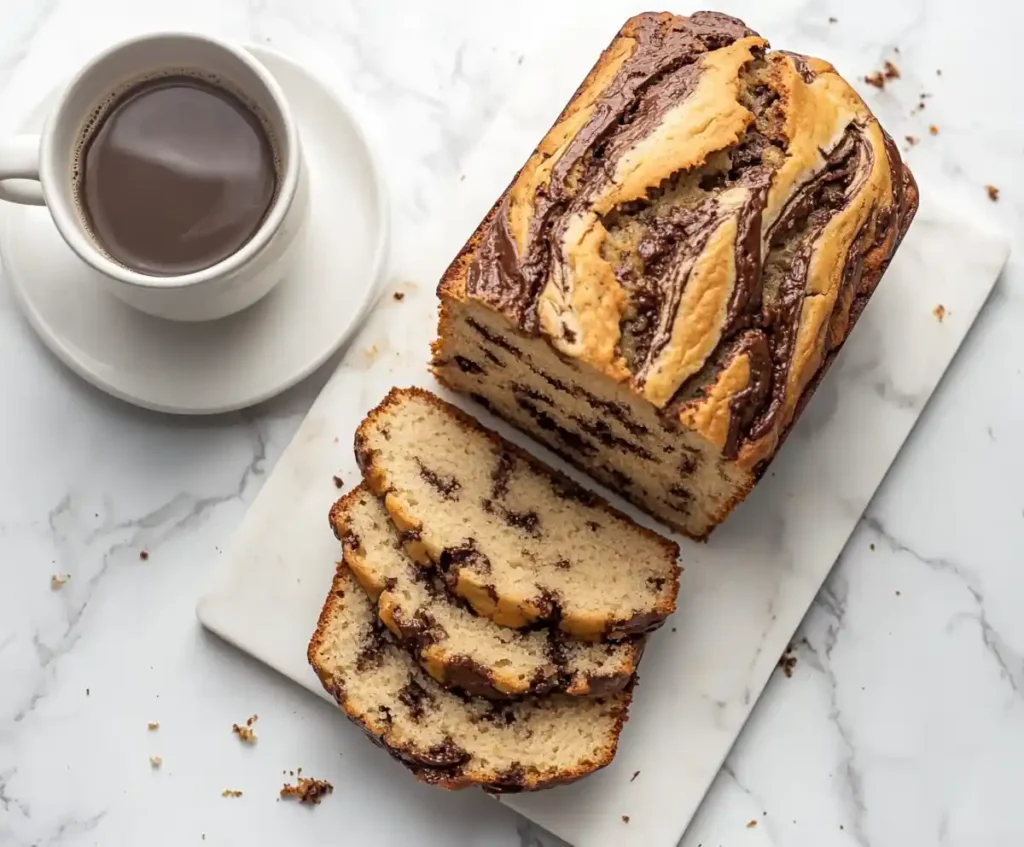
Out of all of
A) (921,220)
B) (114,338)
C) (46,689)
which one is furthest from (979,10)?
(46,689)

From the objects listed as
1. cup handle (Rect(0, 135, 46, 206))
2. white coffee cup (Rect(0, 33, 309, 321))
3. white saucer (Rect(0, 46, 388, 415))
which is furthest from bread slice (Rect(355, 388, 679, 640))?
cup handle (Rect(0, 135, 46, 206))

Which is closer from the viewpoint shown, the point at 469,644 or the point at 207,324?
the point at 469,644

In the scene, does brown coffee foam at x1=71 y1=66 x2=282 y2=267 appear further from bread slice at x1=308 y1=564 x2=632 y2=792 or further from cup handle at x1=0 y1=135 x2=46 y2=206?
bread slice at x1=308 y1=564 x2=632 y2=792

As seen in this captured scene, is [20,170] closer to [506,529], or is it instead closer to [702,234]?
[506,529]

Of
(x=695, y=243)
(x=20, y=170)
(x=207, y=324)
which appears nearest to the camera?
(x=695, y=243)

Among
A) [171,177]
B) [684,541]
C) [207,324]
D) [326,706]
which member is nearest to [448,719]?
[326,706]

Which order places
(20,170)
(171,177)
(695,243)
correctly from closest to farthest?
(695,243) < (20,170) < (171,177)

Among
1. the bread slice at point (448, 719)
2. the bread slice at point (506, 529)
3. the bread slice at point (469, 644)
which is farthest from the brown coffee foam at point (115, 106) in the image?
the bread slice at point (448, 719)
